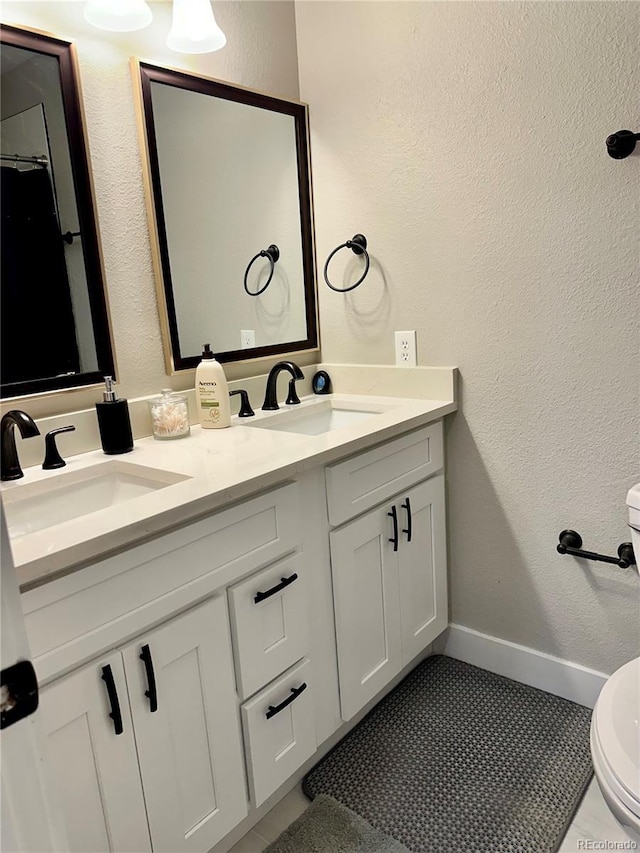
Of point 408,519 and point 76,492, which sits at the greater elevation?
point 76,492

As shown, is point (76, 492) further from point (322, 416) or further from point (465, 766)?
point (465, 766)

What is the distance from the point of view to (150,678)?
1.06m

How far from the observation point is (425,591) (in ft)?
6.08

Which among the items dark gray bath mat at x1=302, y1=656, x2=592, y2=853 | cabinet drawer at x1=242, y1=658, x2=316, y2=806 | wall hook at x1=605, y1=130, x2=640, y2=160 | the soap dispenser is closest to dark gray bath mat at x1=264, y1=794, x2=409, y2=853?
dark gray bath mat at x1=302, y1=656, x2=592, y2=853

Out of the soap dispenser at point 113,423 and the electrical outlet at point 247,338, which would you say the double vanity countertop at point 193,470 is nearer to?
the soap dispenser at point 113,423

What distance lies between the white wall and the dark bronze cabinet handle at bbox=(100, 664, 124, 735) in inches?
47.7

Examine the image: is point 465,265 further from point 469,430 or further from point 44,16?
point 44,16

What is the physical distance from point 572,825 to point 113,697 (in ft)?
3.62

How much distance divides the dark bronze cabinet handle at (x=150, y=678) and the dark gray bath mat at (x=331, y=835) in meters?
0.58

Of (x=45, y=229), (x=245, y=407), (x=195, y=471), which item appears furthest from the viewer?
(x=245, y=407)

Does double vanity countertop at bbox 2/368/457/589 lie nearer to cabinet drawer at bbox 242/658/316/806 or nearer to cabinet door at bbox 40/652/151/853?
cabinet door at bbox 40/652/151/853

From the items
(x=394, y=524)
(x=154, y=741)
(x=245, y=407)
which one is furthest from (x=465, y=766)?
(x=245, y=407)

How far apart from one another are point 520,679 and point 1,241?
184 cm

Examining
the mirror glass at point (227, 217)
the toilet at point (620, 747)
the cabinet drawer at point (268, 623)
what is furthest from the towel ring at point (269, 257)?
the toilet at point (620, 747)
